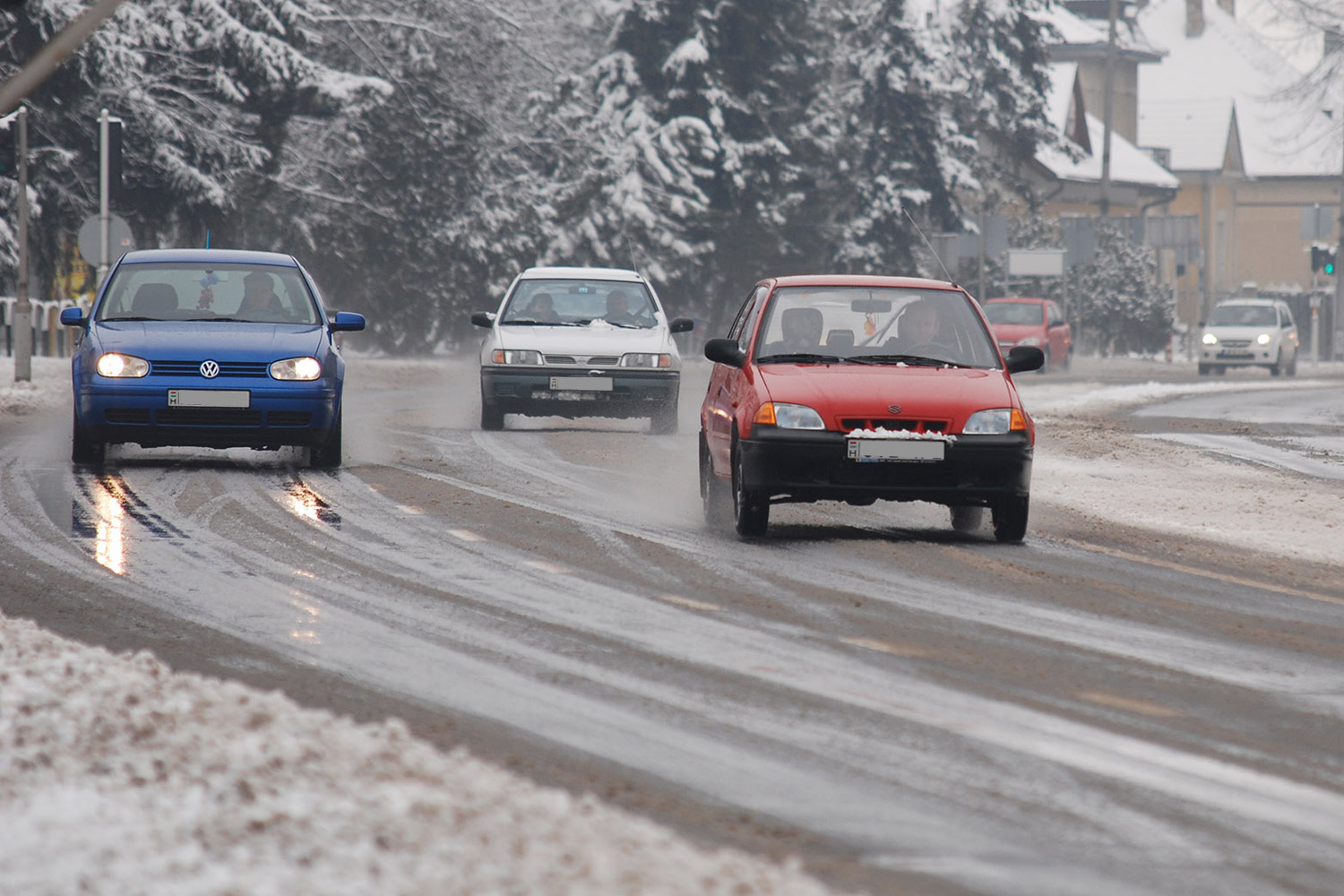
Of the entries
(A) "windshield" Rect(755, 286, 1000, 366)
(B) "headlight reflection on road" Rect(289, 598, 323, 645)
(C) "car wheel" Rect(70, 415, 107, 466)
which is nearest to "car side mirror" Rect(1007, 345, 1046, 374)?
(A) "windshield" Rect(755, 286, 1000, 366)

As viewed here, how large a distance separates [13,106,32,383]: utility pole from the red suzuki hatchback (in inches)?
757

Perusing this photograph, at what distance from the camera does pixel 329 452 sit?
15852 mm

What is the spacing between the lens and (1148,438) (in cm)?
2242

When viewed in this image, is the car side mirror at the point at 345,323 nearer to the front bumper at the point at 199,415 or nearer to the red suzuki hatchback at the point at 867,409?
the front bumper at the point at 199,415

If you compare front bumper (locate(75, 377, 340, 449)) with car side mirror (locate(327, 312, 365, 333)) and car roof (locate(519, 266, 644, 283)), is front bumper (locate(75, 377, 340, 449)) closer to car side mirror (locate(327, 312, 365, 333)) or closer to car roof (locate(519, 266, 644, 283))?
car side mirror (locate(327, 312, 365, 333))

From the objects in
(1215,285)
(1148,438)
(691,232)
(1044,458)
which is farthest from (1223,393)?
(1215,285)

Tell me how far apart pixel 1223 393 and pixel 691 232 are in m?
22.7

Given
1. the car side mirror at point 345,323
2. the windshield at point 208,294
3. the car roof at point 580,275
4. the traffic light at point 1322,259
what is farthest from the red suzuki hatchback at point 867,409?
the traffic light at point 1322,259

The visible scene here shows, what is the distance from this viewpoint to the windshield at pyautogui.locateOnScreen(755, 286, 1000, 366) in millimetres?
12352

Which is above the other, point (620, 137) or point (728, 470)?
point (620, 137)

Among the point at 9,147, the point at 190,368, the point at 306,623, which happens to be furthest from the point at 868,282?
the point at 9,147

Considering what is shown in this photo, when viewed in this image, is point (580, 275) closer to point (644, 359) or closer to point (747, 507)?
point (644, 359)

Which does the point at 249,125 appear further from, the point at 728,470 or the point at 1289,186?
the point at 1289,186

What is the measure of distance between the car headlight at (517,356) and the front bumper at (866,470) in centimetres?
878
